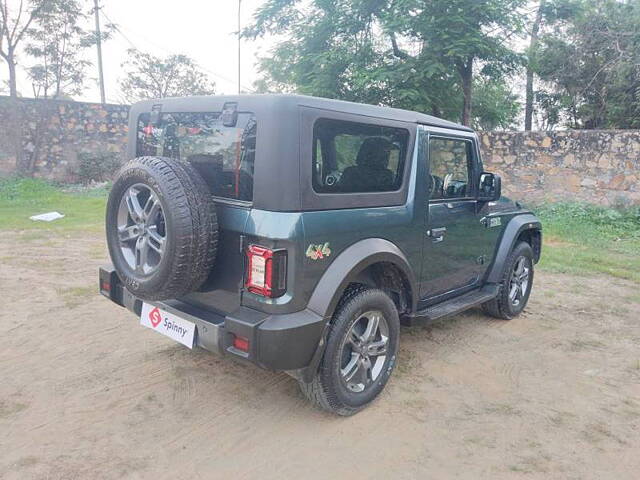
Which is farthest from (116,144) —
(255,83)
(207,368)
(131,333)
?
(255,83)

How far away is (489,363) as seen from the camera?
12.5 ft

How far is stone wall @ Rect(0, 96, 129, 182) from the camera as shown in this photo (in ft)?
41.0

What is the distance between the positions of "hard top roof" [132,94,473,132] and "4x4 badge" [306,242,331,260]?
73 centimetres

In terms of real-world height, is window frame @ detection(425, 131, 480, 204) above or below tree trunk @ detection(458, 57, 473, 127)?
below

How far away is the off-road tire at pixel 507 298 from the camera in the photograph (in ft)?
14.9

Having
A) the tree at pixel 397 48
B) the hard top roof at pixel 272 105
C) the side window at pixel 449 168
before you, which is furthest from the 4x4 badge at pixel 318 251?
the tree at pixel 397 48

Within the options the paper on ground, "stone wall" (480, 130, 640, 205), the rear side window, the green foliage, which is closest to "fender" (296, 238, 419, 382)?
the rear side window

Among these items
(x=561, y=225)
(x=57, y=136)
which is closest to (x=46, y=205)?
(x=57, y=136)

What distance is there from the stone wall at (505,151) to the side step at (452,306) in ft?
22.8

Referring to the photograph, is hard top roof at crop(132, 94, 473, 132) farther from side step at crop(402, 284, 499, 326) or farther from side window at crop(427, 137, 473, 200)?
side step at crop(402, 284, 499, 326)

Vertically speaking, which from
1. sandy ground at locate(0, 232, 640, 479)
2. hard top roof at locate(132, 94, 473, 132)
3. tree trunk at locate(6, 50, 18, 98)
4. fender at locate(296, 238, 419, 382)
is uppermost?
tree trunk at locate(6, 50, 18, 98)

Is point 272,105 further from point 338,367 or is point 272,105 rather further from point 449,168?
point 449,168

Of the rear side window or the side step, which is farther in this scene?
the side step

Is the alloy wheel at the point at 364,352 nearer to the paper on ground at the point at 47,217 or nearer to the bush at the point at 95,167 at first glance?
the paper on ground at the point at 47,217
